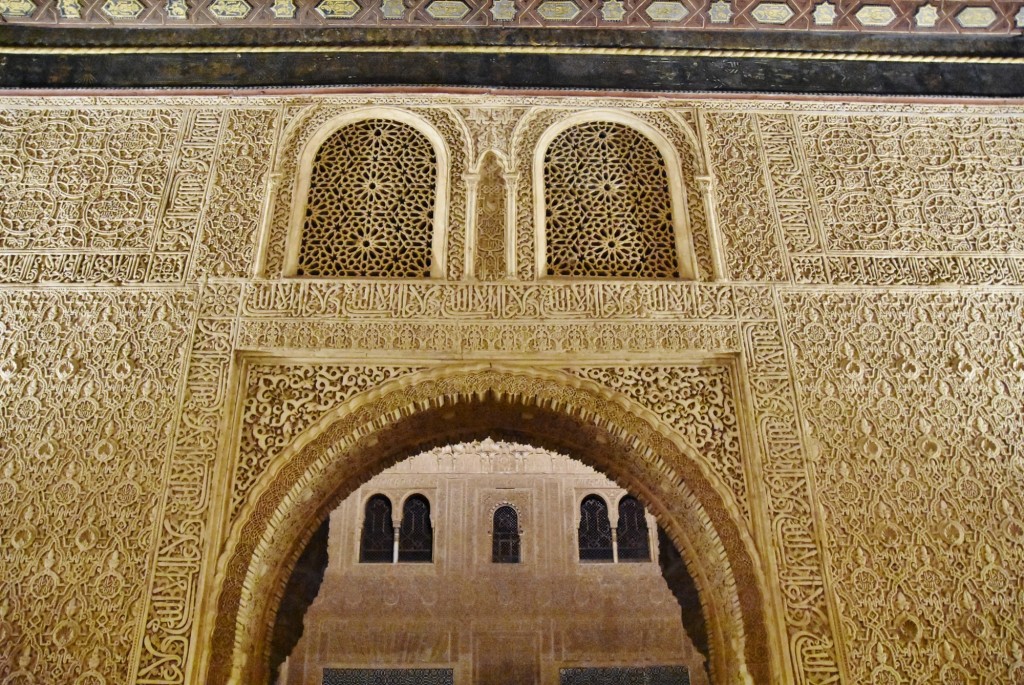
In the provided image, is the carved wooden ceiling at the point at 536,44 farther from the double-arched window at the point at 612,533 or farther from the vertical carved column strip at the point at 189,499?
the double-arched window at the point at 612,533

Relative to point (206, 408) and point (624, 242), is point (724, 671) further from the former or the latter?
point (206, 408)

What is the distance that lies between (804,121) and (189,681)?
14.1ft

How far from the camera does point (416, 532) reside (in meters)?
8.30

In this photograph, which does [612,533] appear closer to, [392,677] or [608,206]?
[392,677]

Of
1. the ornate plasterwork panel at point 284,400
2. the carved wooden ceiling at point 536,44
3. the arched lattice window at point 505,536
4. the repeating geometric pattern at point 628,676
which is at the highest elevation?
the carved wooden ceiling at point 536,44

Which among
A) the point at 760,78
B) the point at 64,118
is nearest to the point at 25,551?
the point at 64,118

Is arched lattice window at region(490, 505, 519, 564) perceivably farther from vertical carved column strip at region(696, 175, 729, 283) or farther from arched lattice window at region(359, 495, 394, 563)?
vertical carved column strip at region(696, 175, 729, 283)

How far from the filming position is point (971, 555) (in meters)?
3.37

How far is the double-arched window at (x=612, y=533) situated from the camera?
8.20m

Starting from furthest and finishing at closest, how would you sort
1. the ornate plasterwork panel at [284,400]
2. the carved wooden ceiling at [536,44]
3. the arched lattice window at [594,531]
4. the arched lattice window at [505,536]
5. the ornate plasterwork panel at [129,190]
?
the arched lattice window at [594,531], the arched lattice window at [505,536], the carved wooden ceiling at [536,44], the ornate plasterwork panel at [129,190], the ornate plasterwork panel at [284,400]

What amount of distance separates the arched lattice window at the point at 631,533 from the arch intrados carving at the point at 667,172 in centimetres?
460

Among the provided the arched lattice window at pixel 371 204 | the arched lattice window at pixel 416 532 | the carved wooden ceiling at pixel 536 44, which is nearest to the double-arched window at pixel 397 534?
the arched lattice window at pixel 416 532

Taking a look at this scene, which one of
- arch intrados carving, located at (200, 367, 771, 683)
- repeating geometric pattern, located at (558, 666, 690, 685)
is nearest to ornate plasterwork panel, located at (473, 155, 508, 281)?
arch intrados carving, located at (200, 367, 771, 683)

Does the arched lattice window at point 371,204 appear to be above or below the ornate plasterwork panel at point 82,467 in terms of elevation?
above
